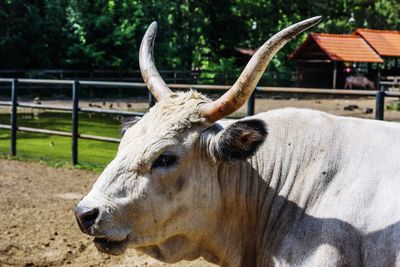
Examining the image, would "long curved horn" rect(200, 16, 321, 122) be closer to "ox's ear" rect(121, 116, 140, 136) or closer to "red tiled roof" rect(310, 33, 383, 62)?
"ox's ear" rect(121, 116, 140, 136)

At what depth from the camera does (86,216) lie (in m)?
3.16

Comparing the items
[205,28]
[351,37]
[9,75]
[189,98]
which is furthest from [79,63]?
[189,98]

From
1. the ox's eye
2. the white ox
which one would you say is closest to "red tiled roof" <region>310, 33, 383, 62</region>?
the white ox

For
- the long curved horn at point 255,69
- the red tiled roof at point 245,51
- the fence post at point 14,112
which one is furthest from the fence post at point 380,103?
the red tiled roof at point 245,51

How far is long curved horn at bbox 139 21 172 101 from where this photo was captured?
3781mm

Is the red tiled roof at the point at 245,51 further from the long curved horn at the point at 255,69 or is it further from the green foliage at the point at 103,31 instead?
the long curved horn at the point at 255,69

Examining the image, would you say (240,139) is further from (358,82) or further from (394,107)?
(358,82)

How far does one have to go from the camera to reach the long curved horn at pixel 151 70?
12.4ft

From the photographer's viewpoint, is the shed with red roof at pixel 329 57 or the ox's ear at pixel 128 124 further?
the shed with red roof at pixel 329 57

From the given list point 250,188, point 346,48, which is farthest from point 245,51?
point 250,188

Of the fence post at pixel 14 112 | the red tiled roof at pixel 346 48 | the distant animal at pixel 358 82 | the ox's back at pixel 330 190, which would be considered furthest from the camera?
the distant animal at pixel 358 82

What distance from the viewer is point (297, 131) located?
11.7 feet

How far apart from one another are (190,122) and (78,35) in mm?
29645

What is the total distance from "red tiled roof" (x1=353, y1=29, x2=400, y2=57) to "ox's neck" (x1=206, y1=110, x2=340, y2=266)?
125 ft
